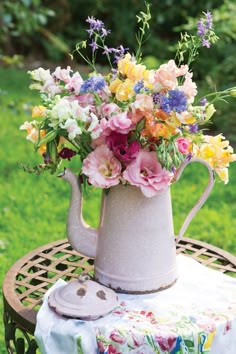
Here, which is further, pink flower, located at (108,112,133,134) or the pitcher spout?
the pitcher spout

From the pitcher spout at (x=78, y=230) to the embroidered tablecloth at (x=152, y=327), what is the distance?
11 cm

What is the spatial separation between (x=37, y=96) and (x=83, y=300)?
13.4ft

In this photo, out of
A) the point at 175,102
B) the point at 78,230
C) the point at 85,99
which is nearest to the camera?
the point at 175,102

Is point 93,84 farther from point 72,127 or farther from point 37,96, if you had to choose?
point 37,96

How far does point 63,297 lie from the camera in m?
1.79

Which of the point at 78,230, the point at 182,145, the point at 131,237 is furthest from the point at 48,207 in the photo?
the point at 182,145

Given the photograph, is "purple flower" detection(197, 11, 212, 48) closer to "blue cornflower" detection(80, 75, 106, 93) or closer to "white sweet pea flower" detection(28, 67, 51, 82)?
"blue cornflower" detection(80, 75, 106, 93)

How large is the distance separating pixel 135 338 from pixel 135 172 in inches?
15.0

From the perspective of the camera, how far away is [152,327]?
5.73ft

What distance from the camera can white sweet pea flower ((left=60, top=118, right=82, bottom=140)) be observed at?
5.55 feet

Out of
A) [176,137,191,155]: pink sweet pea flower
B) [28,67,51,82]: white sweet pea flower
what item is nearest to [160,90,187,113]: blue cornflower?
[176,137,191,155]: pink sweet pea flower

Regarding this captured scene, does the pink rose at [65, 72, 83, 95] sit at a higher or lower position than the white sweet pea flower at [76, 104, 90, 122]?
higher

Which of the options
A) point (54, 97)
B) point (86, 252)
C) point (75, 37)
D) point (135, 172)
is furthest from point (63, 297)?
point (75, 37)

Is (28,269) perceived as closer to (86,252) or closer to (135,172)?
(86,252)
